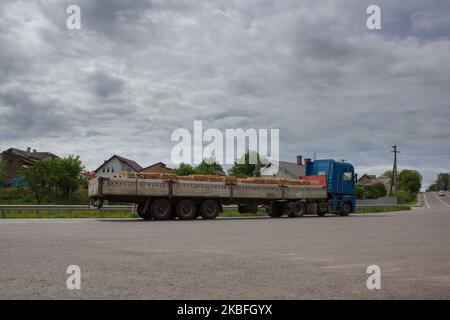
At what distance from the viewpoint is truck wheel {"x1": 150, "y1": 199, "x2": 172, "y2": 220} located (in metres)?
20.8

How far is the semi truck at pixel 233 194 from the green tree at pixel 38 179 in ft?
135

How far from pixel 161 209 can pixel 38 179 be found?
4296 centimetres

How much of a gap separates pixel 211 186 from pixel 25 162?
8127 centimetres

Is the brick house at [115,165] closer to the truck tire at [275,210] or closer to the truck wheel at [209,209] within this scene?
the truck tire at [275,210]

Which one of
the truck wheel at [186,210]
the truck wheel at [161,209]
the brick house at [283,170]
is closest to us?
the truck wheel at [161,209]

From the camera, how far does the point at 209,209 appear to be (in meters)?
22.5

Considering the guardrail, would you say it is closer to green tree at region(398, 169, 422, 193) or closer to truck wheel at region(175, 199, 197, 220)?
truck wheel at region(175, 199, 197, 220)

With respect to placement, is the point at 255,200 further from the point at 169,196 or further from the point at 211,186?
the point at 169,196

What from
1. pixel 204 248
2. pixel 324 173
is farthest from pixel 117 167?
pixel 204 248

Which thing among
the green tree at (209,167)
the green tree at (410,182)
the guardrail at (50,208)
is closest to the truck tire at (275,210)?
the guardrail at (50,208)

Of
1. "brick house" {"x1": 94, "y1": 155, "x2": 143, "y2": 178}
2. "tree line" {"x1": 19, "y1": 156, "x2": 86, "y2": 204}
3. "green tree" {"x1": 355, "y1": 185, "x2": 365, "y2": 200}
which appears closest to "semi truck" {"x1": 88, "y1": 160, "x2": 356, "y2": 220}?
"tree line" {"x1": 19, "y1": 156, "x2": 86, "y2": 204}

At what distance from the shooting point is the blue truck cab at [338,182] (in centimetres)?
2783

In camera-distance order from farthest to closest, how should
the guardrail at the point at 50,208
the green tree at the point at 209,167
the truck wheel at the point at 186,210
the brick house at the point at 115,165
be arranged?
the brick house at the point at 115,165 → the green tree at the point at 209,167 → the guardrail at the point at 50,208 → the truck wheel at the point at 186,210
